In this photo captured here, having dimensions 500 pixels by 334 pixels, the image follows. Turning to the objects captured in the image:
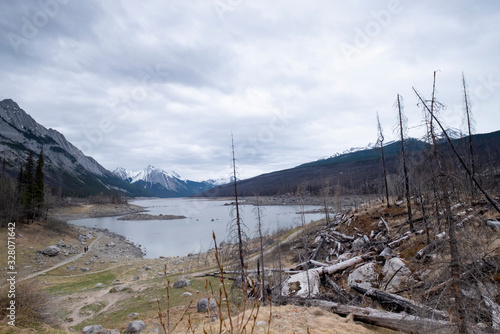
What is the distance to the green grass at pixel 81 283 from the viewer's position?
20.1 meters

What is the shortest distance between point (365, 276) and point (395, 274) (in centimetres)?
195

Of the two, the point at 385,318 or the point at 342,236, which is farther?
the point at 342,236

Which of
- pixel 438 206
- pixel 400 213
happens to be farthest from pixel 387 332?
pixel 400 213

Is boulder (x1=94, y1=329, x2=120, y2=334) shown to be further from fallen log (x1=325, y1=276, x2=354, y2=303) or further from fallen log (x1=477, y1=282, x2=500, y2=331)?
fallen log (x1=477, y1=282, x2=500, y2=331)

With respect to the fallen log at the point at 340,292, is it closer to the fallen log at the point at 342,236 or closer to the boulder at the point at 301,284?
the boulder at the point at 301,284

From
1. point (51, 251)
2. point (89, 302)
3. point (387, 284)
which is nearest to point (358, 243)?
point (387, 284)

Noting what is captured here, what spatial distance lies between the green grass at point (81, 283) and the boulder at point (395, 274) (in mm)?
21652

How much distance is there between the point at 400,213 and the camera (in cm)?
2445

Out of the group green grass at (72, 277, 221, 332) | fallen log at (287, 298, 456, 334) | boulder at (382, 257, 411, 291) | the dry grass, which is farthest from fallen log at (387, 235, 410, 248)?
the dry grass

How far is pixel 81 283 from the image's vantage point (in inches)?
920

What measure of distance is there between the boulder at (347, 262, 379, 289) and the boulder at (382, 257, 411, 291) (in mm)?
446

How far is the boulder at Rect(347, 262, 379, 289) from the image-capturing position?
12802 millimetres

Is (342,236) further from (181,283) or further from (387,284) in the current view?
(181,283)

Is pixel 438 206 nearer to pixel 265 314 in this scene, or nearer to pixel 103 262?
pixel 265 314
